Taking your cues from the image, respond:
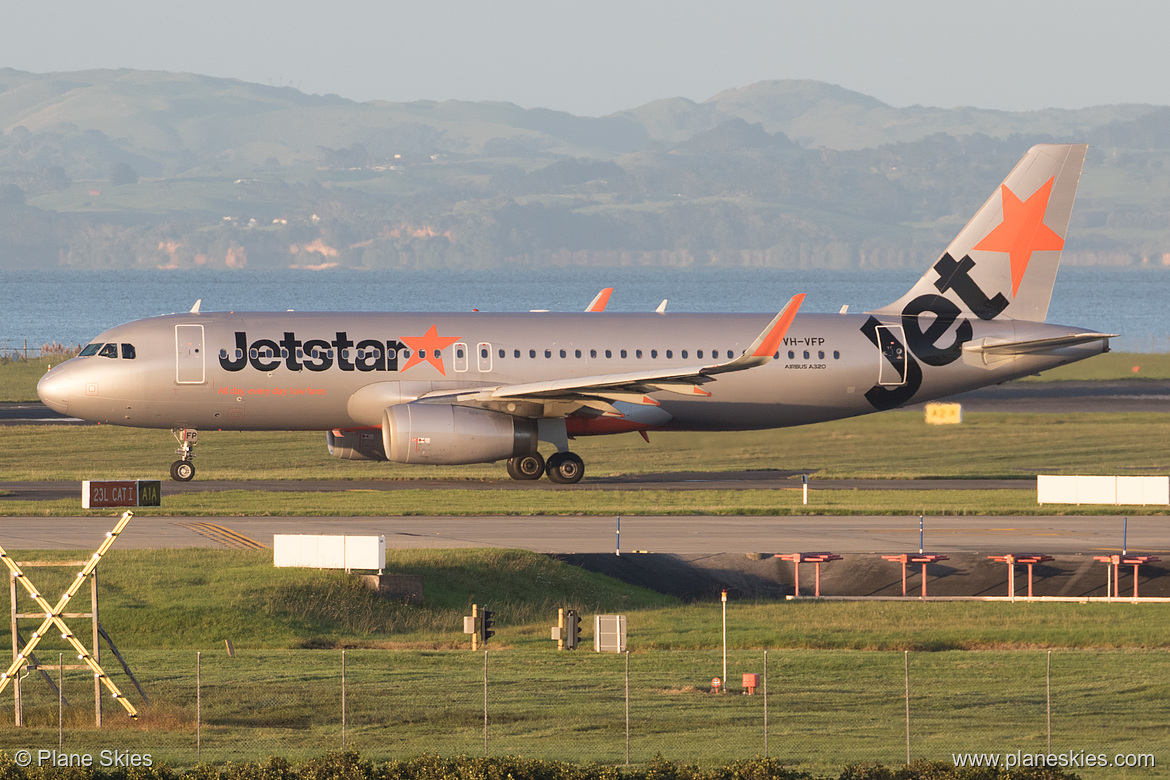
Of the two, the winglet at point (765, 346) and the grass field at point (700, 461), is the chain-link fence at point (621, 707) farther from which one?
the grass field at point (700, 461)

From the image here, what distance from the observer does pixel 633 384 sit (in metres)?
48.7

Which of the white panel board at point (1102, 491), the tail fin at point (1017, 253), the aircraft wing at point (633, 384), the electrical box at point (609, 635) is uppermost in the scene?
the tail fin at point (1017, 253)

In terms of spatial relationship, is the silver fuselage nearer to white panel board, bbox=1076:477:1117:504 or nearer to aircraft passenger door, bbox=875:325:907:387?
aircraft passenger door, bbox=875:325:907:387

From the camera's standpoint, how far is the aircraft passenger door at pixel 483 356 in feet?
167

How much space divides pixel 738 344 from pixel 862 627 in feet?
58.9

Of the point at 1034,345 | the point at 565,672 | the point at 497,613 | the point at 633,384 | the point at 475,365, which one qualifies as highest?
the point at 1034,345

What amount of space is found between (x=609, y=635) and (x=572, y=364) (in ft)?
64.0

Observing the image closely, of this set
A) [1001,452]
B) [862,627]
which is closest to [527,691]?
[862,627]

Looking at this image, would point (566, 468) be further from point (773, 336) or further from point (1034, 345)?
point (1034, 345)

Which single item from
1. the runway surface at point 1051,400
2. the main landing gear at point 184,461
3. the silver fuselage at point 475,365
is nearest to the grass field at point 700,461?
the silver fuselage at point 475,365

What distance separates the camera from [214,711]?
26.9m

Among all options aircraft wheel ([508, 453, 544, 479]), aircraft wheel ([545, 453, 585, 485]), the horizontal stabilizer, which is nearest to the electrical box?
aircraft wheel ([545, 453, 585, 485])

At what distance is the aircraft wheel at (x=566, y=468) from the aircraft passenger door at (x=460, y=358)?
4481mm

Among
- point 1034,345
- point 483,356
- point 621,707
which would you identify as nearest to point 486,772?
point 621,707
